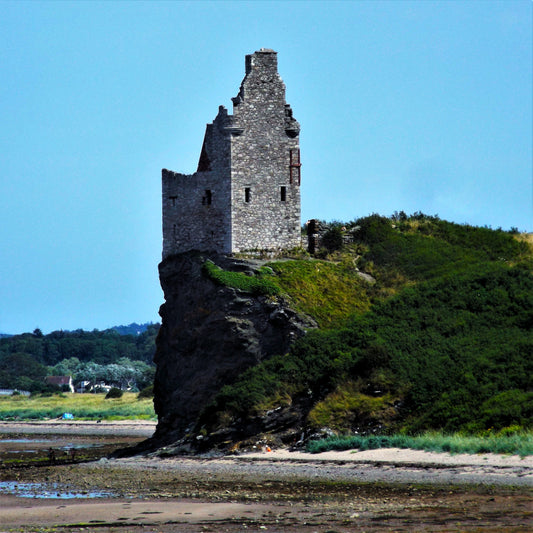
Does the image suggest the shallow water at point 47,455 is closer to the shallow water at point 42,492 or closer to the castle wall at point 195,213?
the shallow water at point 42,492

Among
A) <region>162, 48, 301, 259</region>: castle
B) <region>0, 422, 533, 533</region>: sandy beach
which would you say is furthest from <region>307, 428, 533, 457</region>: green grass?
<region>162, 48, 301, 259</region>: castle

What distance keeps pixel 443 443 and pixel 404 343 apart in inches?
320

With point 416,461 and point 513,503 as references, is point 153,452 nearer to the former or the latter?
point 416,461

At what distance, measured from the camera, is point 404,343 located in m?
39.7

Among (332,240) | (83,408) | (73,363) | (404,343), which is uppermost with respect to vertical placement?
(332,240)

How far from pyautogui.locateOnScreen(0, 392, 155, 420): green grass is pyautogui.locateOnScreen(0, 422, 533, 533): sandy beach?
44.3 meters

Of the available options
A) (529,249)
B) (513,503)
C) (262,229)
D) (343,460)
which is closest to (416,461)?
(343,460)

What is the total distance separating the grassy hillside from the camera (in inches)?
1410

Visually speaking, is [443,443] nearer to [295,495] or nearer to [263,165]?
[295,495]

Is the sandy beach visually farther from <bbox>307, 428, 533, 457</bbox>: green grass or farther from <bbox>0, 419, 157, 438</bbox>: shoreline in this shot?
<bbox>0, 419, 157, 438</bbox>: shoreline

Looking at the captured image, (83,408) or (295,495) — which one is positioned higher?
(83,408)

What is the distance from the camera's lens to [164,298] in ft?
152

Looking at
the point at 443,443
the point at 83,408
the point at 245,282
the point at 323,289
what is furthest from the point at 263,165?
the point at 83,408

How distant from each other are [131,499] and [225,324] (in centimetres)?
1543
